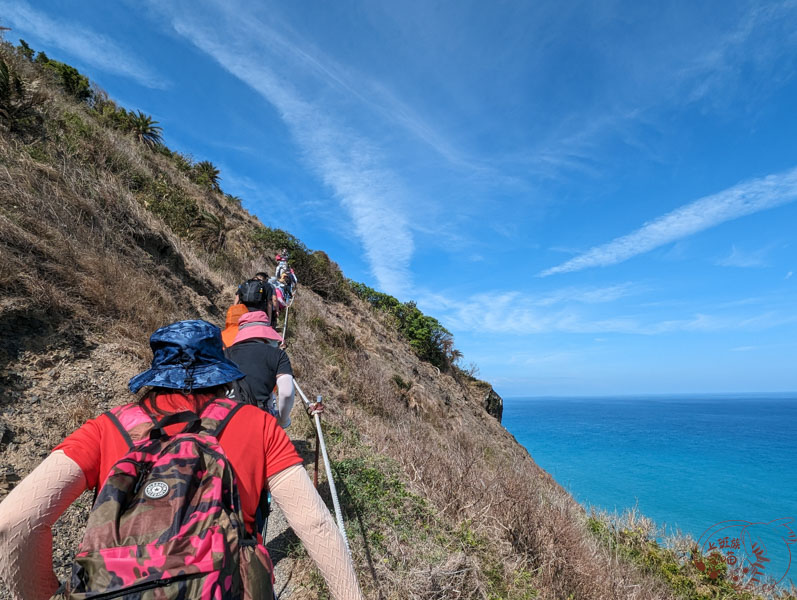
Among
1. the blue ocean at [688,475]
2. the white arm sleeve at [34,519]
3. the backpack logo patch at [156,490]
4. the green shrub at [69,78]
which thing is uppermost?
the green shrub at [69,78]

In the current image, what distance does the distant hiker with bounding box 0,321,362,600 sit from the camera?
1.06m

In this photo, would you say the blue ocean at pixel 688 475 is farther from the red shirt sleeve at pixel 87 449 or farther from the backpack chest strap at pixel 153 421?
the red shirt sleeve at pixel 87 449

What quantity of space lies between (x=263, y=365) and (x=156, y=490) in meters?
2.12

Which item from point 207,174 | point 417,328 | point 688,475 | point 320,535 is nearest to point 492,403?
point 417,328

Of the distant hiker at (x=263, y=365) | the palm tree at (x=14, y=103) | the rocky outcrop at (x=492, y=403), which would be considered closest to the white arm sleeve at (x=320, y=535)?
the distant hiker at (x=263, y=365)

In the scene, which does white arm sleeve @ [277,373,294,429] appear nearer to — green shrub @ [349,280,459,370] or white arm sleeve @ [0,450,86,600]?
white arm sleeve @ [0,450,86,600]

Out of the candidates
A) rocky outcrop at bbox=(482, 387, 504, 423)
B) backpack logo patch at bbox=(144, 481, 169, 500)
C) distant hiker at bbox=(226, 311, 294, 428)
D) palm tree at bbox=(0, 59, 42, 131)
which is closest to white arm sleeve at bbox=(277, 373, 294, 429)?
distant hiker at bbox=(226, 311, 294, 428)

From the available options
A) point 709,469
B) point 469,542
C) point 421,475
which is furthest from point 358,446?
point 709,469

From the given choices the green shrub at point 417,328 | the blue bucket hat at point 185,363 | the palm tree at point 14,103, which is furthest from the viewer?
the green shrub at point 417,328

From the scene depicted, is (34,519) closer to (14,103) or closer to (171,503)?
(171,503)

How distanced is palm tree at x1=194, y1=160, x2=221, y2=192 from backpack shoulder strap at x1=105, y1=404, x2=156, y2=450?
55.4ft

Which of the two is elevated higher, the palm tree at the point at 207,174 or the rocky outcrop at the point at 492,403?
the palm tree at the point at 207,174

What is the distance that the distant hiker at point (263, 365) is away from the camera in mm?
3162

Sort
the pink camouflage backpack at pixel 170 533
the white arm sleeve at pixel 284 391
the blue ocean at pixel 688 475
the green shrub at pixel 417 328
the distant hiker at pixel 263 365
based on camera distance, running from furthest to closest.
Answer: the blue ocean at pixel 688 475 → the green shrub at pixel 417 328 → the white arm sleeve at pixel 284 391 → the distant hiker at pixel 263 365 → the pink camouflage backpack at pixel 170 533
